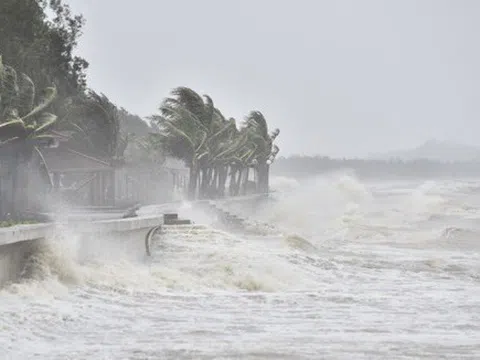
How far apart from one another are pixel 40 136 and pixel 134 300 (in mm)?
14002

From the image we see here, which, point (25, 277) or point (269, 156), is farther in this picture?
point (269, 156)

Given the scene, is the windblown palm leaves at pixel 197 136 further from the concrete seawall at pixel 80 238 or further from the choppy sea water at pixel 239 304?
the concrete seawall at pixel 80 238

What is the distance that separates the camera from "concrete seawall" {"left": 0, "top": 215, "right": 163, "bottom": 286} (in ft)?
51.1

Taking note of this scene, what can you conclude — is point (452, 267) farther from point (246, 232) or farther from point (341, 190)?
point (341, 190)

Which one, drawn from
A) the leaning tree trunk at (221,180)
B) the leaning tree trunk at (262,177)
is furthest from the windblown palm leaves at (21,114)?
the leaning tree trunk at (262,177)

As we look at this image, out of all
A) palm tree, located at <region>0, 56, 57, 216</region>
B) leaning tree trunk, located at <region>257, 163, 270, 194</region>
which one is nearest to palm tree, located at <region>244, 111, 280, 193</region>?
leaning tree trunk, located at <region>257, 163, 270, 194</region>

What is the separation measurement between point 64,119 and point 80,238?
26.1 metres

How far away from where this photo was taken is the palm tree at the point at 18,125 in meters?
27.1

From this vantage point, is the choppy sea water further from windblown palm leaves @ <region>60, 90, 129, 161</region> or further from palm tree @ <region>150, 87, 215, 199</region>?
palm tree @ <region>150, 87, 215, 199</region>

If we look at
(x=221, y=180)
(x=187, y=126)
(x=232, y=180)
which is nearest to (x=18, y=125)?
(x=187, y=126)

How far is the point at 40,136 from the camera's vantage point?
29.5m

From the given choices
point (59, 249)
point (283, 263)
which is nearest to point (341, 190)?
point (283, 263)

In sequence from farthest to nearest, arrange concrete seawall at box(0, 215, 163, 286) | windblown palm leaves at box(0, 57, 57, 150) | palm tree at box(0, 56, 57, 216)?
palm tree at box(0, 56, 57, 216) → windblown palm leaves at box(0, 57, 57, 150) → concrete seawall at box(0, 215, 163, 286)

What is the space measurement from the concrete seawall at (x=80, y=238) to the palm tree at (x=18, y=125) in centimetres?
474
